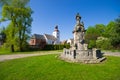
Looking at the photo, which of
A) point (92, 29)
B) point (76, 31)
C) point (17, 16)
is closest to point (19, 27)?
point (17, 16)

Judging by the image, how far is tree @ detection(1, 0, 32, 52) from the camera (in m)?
33.6

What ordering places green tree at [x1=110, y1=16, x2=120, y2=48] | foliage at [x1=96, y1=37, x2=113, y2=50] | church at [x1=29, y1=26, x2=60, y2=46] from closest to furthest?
green tree at [x1=110, y1=16, x2=120, y2=48], foliage at [x1=96, y1=37, x2=113, y2=50], church at [x1=29, y1=26, x2=60, y2=46]

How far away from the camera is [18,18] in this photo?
34.8 m

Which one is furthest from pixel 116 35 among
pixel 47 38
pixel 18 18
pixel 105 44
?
pixel 47 38

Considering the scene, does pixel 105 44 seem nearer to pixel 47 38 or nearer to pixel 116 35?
pixel 116 35

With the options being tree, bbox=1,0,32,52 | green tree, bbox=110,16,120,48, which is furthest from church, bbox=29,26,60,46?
green tree, bbox=110,16,120,48

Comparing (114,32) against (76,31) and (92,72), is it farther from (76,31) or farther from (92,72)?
(92,72)

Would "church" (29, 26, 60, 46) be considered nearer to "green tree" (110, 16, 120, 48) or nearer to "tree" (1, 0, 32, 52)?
"tree" (1, 0, 32, 52)

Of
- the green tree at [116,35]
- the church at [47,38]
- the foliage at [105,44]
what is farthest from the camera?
the church at [47,38]

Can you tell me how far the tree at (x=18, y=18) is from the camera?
33562mm

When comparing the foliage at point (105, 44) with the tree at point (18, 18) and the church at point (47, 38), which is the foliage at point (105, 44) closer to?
the tree at point (18, 18)

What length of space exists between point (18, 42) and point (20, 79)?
91.3ft

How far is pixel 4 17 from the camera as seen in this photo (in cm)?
3366

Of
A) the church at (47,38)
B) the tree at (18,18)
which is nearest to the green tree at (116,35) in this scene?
the tree at (18,18)
